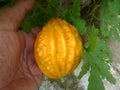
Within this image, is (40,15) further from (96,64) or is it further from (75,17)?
(96,64)

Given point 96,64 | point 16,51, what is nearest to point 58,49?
point 96,64

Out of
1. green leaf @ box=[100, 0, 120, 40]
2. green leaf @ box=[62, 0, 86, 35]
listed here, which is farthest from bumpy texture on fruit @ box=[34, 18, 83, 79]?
green leaf @ box=[100, 0, 120, 40]

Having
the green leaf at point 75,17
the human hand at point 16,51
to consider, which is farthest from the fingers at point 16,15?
the green leaf at point 75,17

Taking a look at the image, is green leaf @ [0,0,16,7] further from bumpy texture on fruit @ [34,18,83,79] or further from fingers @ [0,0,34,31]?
bumpy texture on fruit @ [34,18,83,79]

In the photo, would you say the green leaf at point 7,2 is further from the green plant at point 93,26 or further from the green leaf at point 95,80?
the green leaf at point 95,80

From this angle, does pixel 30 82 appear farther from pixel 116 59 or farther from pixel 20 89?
pixel 116 59
